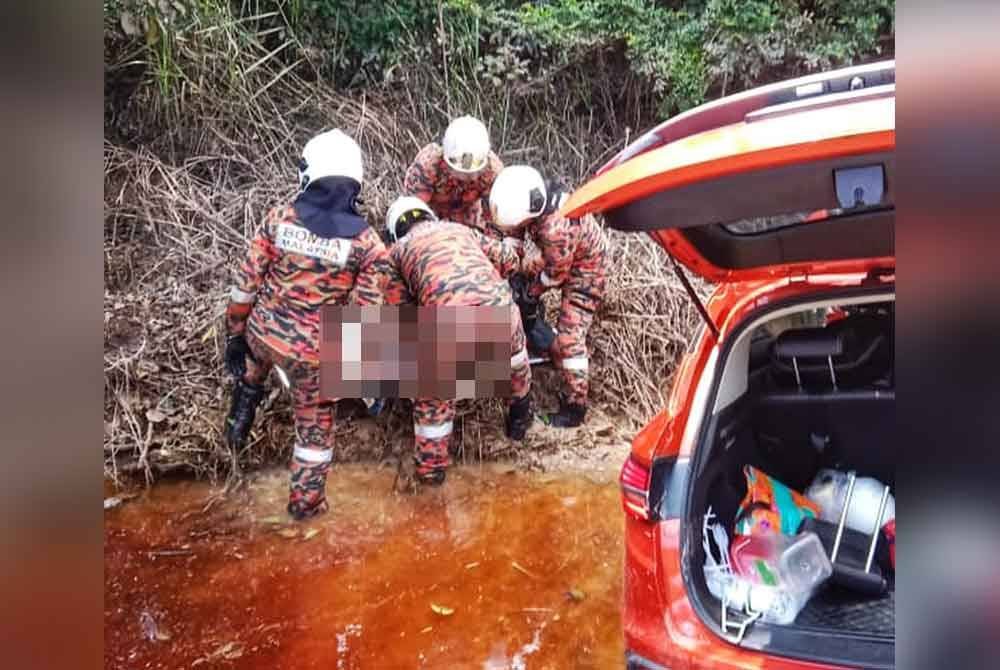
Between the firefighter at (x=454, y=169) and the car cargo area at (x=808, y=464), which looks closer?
the car cargo area at (x=808, y=464)

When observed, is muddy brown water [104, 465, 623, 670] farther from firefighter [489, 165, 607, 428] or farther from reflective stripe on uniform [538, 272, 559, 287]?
reflective stripe on uniform [538, 272, 559, 287]

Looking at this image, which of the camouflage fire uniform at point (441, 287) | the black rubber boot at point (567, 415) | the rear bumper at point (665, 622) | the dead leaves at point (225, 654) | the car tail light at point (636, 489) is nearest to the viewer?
the rear bumper at point (665, 622)

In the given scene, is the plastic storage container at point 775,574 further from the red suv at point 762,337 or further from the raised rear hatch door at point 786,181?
the raised rear hatch door at point 786,181

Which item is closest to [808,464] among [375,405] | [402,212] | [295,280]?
[375,405]

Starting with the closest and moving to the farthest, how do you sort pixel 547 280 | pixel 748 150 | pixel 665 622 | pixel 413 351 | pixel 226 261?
pixel 748 150 < pixel 665 622 < pixel 413 351 < pixel 226 261 < pixel 547 280

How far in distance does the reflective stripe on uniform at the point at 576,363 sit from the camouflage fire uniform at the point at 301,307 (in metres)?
0.39

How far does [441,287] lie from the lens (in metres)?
1.18

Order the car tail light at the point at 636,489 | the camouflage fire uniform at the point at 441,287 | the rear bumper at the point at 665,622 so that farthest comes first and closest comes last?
the camouflage fire uniform at the point at 441,287, the car tail light at the point at 636,489, the rear bumper at the point at 665,622

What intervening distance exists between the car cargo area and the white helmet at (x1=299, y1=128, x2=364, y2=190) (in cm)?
76

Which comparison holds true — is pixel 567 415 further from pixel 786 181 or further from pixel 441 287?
pixel 786 181

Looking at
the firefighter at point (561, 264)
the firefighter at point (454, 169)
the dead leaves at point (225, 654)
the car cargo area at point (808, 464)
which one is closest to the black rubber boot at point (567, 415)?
the firefighter at point (561, 264)

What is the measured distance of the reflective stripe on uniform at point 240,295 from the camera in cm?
124

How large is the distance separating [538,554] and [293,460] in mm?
482

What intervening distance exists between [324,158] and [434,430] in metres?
0.54
